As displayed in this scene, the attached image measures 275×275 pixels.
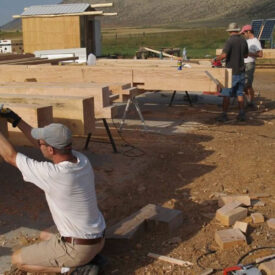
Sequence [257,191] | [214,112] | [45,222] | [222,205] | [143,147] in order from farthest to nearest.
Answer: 1. [214,112]
2. [143,147]
3. [257,191]
4. [222,205]
5. [45,222]

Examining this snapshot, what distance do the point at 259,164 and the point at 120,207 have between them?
2512 mm

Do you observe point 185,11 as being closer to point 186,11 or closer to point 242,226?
point 186,11

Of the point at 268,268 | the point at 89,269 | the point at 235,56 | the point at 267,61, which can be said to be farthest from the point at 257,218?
the point at 267,61

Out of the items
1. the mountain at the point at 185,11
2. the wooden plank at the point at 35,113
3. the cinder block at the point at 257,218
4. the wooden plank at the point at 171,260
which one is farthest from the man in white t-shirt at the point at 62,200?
the mountain at the point at 185,11

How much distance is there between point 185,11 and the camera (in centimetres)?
17212

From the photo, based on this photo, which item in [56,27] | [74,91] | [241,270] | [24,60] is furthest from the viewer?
[56,27]

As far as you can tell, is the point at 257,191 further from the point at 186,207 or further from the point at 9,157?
the point at 9,157

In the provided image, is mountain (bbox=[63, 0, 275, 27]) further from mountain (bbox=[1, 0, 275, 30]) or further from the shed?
the shed

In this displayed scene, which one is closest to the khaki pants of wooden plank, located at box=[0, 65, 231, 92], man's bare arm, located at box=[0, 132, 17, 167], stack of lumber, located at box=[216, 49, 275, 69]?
man's bare arm, located at box=[0, 132, 17, 167]

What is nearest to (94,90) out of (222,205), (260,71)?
(222,205)

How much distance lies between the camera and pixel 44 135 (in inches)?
138

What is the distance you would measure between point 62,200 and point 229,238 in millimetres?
1674

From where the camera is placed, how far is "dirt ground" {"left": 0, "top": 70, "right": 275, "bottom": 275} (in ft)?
14.0

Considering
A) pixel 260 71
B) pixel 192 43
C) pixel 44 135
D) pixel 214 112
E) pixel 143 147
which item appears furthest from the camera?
pixel 192 43
